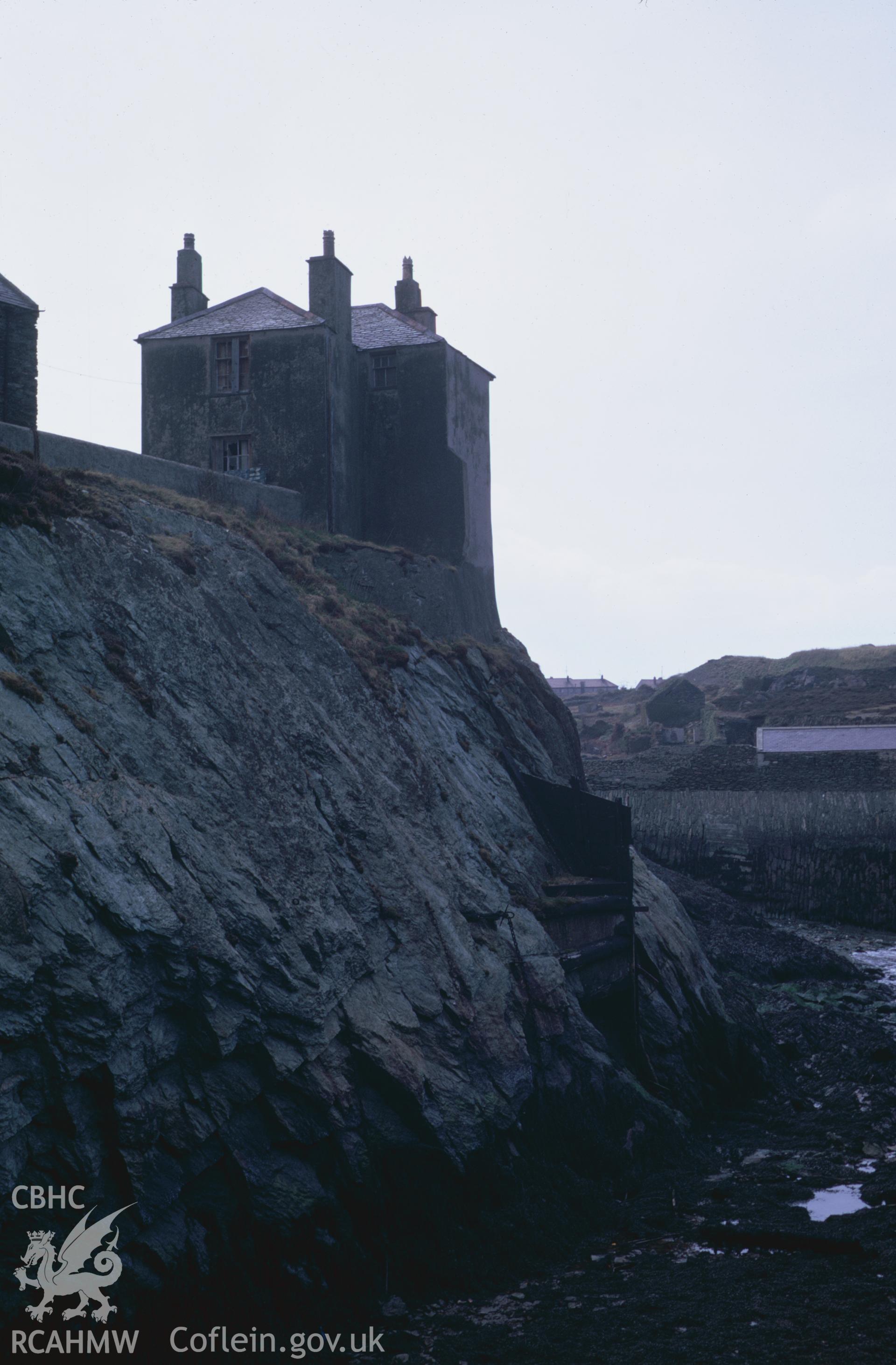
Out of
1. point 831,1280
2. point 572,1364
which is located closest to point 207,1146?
point 572,1364

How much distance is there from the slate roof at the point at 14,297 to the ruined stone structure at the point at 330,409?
357 inches

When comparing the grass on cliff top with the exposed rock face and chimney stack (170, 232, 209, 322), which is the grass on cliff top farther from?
chimney stack (170, 232, 209, 322)

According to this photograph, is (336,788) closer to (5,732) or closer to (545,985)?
(545,985)

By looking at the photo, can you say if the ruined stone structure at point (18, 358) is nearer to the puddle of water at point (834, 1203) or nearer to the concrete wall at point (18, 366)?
the concrete wall at point (18, 366)

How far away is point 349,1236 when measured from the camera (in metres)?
15.9

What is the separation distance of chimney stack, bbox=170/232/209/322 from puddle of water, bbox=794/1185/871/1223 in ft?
98.0

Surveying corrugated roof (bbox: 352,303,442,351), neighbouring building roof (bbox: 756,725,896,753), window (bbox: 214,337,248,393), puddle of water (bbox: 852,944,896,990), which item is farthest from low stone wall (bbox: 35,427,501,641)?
neighbouring building roof (bbox: 756,725,896,753)

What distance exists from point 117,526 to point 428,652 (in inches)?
405

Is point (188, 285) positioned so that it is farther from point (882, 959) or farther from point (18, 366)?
point (882, 959)

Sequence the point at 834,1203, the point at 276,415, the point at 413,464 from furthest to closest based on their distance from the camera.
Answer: the point at 413,464 < the point at 276,415 < the point at 834,1203

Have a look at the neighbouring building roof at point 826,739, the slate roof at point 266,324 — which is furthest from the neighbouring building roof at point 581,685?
the slate roof at point 266,324

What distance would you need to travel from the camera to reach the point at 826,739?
6438 centimetres

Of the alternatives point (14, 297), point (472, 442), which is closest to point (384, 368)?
point (472, 442)

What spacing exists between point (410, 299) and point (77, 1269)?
3529cm
